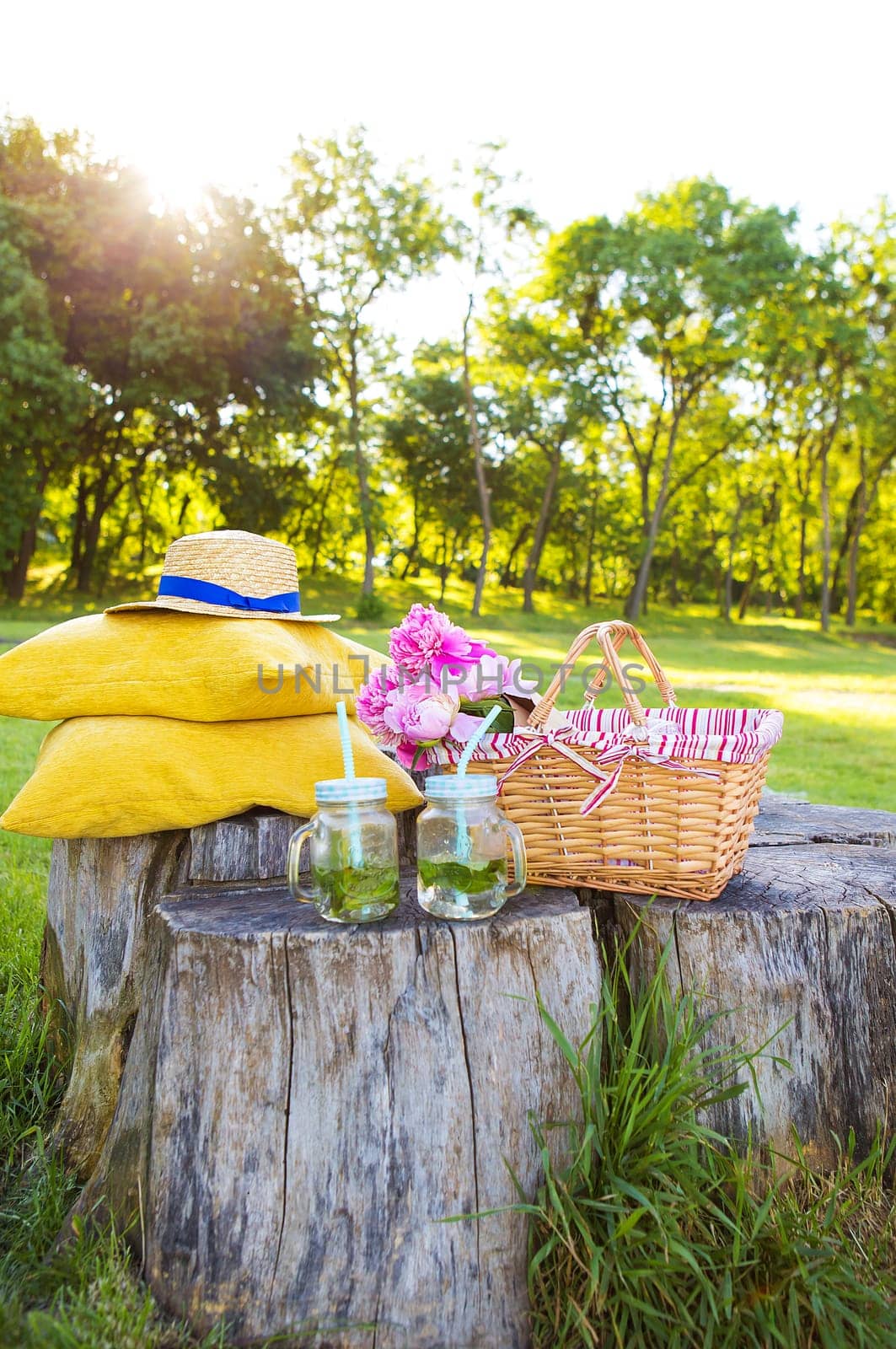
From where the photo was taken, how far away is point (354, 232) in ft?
71.7

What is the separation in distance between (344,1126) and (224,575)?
1.34 m

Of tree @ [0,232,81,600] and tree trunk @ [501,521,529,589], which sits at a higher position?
tree @ [0,232,81,600]

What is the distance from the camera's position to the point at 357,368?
80.0ft

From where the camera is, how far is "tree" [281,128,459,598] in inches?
850

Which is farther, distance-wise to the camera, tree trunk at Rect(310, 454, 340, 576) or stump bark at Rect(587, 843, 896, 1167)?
tree trunk at Rect(310, 454, 340, 576)

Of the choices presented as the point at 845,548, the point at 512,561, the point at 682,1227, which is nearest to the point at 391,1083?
the point at 682,1227

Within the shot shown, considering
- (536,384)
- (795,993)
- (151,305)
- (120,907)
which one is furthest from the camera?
(536,384)

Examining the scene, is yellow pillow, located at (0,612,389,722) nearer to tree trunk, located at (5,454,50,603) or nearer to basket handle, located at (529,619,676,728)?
basket handle, located at (529,619,676,728)

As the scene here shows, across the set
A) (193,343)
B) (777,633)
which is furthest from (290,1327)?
(777,633)

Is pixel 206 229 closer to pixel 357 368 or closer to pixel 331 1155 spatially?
pixel 357 368

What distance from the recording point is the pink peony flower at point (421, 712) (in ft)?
6.71

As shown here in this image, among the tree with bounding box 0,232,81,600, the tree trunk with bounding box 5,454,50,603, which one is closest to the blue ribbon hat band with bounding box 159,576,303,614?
the tree with bounding box 0,232,81,600

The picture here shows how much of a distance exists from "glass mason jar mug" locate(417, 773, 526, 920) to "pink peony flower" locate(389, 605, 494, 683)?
1.22ft

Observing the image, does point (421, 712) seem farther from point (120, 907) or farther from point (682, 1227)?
point (682, 1227)
